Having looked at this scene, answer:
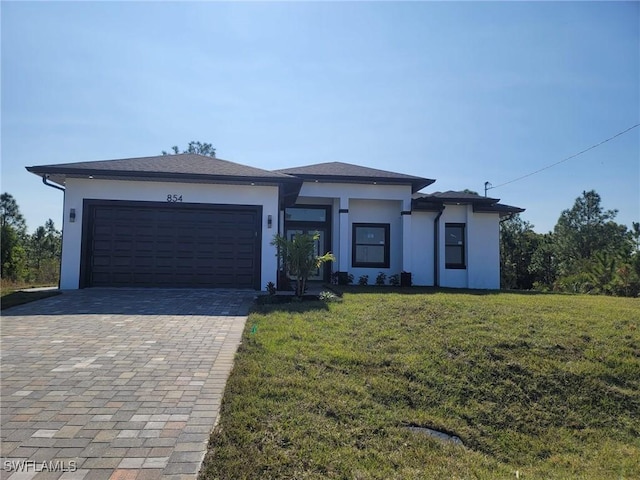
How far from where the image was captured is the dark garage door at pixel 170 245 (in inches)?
432

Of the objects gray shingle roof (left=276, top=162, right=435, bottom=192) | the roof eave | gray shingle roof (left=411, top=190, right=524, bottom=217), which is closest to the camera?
the roof eave

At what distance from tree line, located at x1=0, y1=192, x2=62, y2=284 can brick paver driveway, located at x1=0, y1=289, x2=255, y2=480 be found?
36.8 ft

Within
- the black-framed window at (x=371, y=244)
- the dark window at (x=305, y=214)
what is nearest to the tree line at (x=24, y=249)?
the dark window at (x=305, y=214)

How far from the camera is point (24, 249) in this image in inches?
759

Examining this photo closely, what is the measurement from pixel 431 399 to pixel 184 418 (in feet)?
8.05

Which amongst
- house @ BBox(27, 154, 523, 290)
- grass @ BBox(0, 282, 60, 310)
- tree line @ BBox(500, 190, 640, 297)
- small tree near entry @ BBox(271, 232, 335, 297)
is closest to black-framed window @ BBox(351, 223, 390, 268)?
house @ BBox(27, 154, 523, 290)

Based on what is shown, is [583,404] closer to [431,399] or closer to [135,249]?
[431,399]

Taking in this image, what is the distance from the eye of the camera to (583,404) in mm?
4191

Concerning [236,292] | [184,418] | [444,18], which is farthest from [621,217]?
[184,418]

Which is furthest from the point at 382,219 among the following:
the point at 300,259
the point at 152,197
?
the point at 152,197

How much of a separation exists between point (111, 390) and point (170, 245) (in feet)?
25.9

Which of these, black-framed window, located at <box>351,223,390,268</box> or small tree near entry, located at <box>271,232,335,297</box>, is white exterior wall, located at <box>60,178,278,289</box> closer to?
small tree near entry, located at <box>271,232,335,297</box>

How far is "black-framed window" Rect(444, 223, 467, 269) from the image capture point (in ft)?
47.8

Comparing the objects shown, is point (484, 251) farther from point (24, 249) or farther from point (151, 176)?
point (24, 249)
